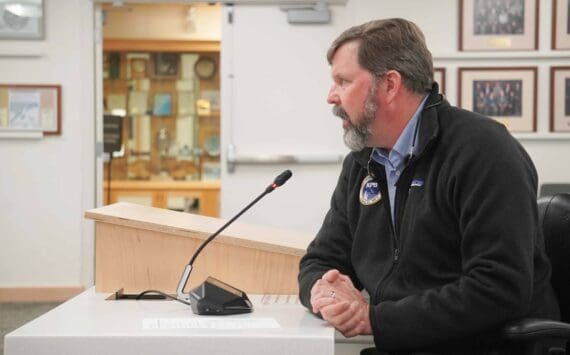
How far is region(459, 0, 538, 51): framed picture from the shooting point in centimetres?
547

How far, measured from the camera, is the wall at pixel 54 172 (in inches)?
221

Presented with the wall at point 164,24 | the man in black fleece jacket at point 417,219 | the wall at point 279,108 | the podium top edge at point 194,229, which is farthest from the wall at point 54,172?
the man in black fleece jacket at point 417,219

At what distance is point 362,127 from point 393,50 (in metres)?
0.20

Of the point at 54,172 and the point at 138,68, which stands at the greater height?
the point at 138,68

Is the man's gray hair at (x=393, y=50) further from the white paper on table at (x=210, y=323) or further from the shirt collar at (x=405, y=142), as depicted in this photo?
the white paper on table at (x=210, y=323)

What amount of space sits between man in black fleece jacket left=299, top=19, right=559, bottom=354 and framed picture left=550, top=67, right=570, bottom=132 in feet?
12.6

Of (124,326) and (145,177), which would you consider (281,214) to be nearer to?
(145,177)

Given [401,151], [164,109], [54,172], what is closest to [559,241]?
[401,151]

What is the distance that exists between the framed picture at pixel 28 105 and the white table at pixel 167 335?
13.4 ft

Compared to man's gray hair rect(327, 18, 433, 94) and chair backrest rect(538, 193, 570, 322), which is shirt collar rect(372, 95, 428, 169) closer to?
man's gray hair rect(327, 18, 433, 94)

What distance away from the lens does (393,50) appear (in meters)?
1.86

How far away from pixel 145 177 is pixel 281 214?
2.29m

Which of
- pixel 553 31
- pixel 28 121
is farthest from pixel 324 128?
pixel 28 121

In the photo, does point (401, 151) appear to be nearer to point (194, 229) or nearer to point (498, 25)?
point (194, 229)
